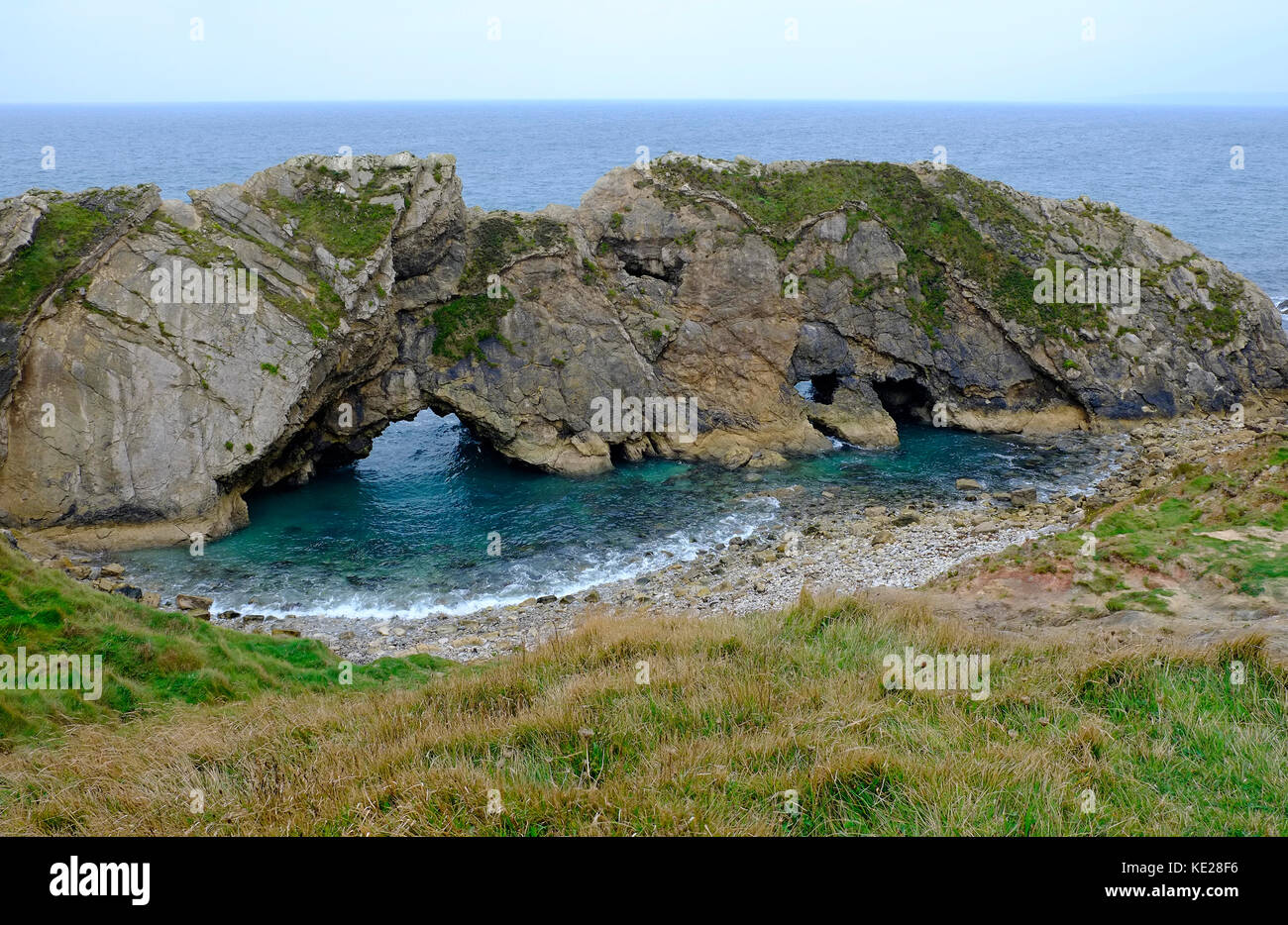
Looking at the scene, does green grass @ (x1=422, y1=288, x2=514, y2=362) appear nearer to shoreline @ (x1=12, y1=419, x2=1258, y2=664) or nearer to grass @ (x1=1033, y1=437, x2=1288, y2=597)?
shoreline @ (x1=12, y1=419, x2=1258, y2=664)

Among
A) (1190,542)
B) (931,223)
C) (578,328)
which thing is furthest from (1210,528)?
(931,223)

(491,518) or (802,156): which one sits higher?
(802,156)

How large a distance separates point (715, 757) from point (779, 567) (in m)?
22.3

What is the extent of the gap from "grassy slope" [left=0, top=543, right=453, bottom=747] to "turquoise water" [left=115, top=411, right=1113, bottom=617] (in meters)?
8.91

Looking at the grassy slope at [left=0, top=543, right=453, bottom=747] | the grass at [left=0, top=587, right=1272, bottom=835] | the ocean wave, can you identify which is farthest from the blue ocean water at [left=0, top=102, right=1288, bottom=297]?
the grassy slope at [left=0, top=543, right=453, bottom=747]

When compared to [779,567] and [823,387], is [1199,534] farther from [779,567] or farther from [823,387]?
[823,387]

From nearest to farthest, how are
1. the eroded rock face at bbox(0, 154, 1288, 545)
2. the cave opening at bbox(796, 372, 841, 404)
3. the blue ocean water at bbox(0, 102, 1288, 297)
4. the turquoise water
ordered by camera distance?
the turquoise water, the eroded rock face at bbox(0, 154, 1288, 545), the cave opening at bbox(796, 372, 841, 404), the blue ocean water at bbox(0, 102, 1288, 297)

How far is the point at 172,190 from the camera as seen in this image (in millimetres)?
96688

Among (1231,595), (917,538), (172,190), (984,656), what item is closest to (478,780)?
(984,656)

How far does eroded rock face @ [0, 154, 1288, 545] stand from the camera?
1248 inches

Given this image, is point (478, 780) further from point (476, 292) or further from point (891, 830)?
point (476, 292)

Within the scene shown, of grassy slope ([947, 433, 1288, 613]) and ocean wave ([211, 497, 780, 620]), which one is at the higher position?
grassy slope ([947, 433, 1288, 613])

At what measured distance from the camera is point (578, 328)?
4150 centimetres

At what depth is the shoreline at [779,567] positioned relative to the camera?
1031 inches
